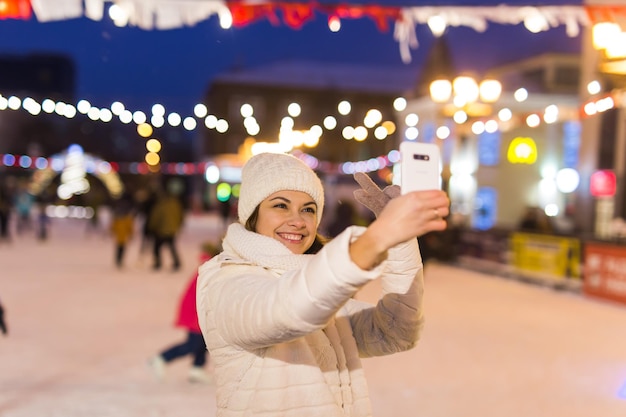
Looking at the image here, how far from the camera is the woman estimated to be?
1446mm

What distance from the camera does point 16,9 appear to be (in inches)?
244

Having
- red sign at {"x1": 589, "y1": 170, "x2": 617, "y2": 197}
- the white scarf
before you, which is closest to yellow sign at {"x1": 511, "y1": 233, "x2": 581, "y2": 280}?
red sign at {"x1": 589, "y1": 170, "x2": 617, "y2": 197}

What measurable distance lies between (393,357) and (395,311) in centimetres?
474

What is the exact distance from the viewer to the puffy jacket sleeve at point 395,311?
6.46ft

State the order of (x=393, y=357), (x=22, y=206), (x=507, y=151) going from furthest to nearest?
1. (x=507, y=151)
2. (x=22, y=206)
3. (x=393, y=357)

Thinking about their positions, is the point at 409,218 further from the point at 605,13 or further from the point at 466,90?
the point at 466,90

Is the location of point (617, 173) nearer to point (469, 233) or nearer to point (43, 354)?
point (469, 233)

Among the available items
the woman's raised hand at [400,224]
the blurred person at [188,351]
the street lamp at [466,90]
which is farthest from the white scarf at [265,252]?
the street lamp at [466,90]

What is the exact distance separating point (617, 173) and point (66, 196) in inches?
1143

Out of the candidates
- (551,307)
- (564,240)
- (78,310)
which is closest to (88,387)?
(78,310)

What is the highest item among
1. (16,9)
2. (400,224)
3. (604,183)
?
(16,9)

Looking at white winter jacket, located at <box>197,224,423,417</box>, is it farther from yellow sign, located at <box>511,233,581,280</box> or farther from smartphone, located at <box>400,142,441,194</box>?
yellow sign, located at <box>511,233,581,280</box>

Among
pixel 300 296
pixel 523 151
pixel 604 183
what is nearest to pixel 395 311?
pixel 300 296

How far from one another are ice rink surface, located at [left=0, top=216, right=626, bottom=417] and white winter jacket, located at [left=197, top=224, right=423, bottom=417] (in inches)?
122
